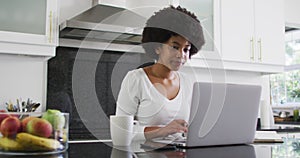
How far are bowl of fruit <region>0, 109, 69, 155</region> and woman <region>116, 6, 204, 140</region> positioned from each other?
0.73 metres

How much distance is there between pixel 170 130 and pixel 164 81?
60cm

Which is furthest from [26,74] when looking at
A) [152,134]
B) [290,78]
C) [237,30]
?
[290,78]

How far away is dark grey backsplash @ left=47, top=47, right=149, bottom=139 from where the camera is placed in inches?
94.3

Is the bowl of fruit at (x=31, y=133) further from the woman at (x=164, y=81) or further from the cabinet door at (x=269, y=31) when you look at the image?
the cabinet door at (x=269, y=31)

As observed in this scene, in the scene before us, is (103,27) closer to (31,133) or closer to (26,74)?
(26,74)

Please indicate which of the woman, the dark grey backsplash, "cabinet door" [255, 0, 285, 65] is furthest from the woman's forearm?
"cabinet door" [255, 0, 285, 65]

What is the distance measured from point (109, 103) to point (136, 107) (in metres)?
0.95

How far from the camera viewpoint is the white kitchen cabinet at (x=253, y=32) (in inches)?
111

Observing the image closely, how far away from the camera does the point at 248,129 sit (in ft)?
3.94

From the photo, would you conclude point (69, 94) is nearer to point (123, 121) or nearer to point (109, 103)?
point (109, 103)

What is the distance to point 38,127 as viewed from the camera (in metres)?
0.83

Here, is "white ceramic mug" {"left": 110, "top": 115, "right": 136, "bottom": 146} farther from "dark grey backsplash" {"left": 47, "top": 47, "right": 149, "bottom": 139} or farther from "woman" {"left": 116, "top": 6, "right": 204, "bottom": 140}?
"dark grey backsplash" {"left": 47, "top": 47, "right": 149, "bottom": 139}

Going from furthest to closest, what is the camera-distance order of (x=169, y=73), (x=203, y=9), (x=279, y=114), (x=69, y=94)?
(x=279, y=114), (x=203, y=9), (x=69, y=94), (x=169, y=73)

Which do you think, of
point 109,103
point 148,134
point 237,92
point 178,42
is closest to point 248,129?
point 237,92
